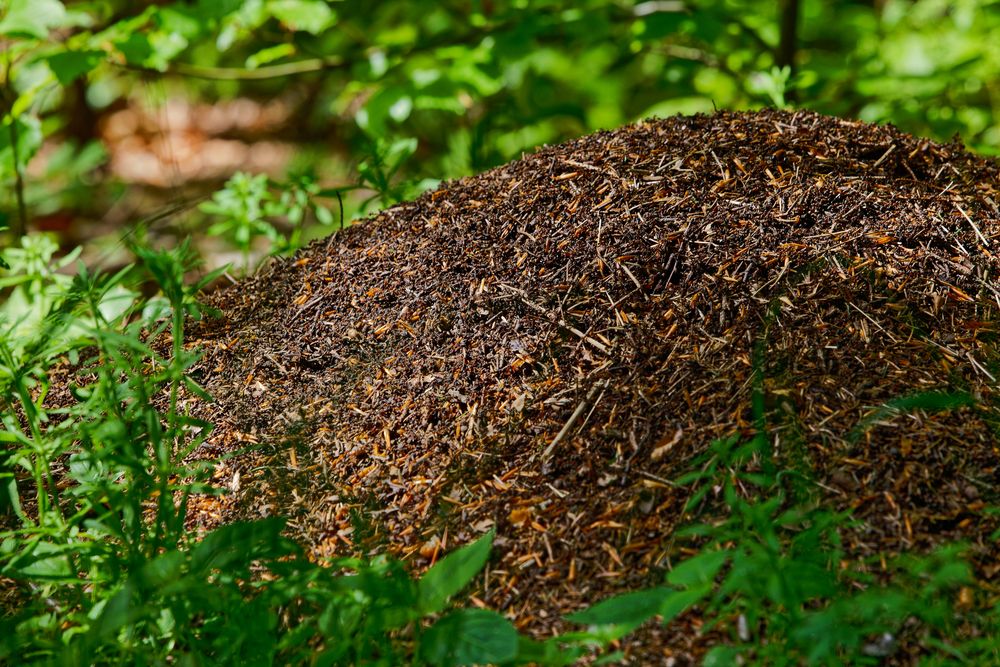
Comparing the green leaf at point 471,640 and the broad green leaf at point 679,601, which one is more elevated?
the broad green leaf at point 679,601

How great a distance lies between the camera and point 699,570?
4.07 ft

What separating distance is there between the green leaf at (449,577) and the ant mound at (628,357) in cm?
17

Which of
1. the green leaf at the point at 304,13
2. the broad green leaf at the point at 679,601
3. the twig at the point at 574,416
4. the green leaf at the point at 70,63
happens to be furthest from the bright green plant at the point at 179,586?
the green leaf at the point at 304,13

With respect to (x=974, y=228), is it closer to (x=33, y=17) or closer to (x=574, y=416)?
(x=574, y=416)

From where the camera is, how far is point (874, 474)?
4.94 ft

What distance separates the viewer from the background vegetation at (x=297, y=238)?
4.33 ft

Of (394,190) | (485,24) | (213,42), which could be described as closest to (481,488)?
(394,190)

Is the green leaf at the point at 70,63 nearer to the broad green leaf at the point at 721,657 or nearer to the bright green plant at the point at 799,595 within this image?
the bright green plant at the point at 799,595

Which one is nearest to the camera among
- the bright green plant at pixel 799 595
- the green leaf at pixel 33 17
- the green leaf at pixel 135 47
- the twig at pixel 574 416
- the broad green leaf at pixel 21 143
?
the bright green plant at pixel 799 595

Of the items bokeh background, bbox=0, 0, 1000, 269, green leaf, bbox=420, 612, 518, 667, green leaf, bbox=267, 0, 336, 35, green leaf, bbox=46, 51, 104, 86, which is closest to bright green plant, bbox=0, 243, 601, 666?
green leaf, bbox=420, 612, 518, 667

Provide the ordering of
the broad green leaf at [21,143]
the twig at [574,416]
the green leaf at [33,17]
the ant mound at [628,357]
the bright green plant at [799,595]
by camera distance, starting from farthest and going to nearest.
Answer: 1. the broad green leaf at [21,143]
2. the green leaf at [33,17]
3. the twig at [574,416]
4. the ant mound at [628,357]
5. the bright green plant at [799,595]

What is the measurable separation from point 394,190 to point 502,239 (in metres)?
0.87

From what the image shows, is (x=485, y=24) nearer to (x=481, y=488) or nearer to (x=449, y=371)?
(x=449, y=371)

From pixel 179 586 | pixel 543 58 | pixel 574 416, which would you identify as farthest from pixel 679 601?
pixel 543 58
